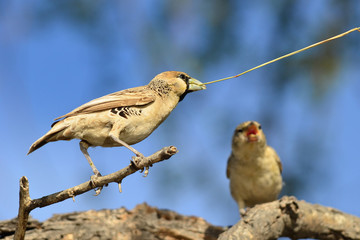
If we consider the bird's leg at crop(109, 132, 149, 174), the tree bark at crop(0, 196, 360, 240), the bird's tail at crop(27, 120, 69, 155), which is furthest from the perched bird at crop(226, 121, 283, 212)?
the bird's tail at crop(27, 120, 69, 155)

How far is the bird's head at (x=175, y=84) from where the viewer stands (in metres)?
5.31

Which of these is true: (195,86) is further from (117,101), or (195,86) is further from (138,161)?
(138,161)

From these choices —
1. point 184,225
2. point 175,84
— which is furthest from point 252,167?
point 175,84

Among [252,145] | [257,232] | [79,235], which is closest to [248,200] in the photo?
[252,145]

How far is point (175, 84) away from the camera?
5.34 metres

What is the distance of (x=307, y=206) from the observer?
6.41 meters

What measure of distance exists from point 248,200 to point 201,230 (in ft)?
4.66

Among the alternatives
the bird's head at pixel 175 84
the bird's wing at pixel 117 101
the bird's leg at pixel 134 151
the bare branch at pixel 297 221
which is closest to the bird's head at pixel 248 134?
the bare branch at pixel 297 221

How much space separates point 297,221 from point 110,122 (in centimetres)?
293

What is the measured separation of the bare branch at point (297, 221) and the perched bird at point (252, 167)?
1.35 meters

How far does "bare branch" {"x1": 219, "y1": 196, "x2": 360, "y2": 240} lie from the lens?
5898 millimetres

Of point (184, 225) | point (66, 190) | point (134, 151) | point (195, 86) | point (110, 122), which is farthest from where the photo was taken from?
point (184, 225)

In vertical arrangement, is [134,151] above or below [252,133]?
below

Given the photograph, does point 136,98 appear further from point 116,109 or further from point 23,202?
point 23,202
